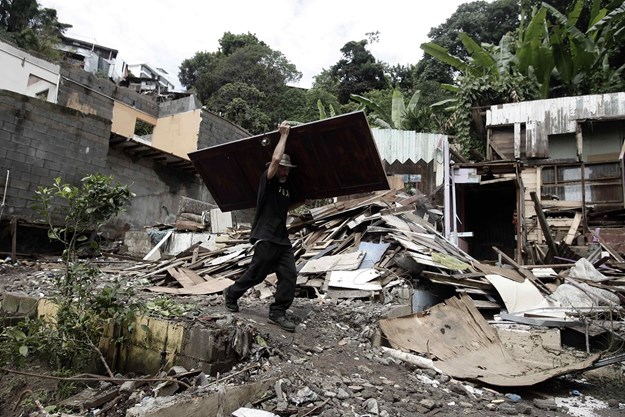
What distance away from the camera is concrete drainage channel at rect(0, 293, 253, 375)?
2764 millimetres

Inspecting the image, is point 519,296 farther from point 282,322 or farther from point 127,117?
point 127,117

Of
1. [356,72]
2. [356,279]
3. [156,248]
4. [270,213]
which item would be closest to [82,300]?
[270,213]

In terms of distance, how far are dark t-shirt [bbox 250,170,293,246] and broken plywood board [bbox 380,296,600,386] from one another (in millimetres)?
1485

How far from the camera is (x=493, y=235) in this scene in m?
13.3

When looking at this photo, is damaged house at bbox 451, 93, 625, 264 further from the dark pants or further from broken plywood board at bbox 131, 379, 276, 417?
broken plywood board at bbox 131, 379, 276, 417

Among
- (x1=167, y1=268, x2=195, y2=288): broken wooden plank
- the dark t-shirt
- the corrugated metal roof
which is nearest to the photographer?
the dark t-shirt

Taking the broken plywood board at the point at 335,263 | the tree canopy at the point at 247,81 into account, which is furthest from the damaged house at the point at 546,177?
the tree canopy at the point at 247,81

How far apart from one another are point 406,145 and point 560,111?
5.20m

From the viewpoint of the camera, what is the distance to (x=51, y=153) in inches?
410

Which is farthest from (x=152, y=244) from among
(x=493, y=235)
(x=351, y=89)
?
(x=351, y=89)

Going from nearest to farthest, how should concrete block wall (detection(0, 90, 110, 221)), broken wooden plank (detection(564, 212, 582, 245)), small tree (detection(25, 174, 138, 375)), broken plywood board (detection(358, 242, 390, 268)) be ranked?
small tree (detection(25, 174, 138, 375)) → broken plywood board (detection(358, 242, 390, 268)) → broken wooden plank (detection(564, 212, 582, 245)) → concrete block wall (detection(0, 90, 110, 221))

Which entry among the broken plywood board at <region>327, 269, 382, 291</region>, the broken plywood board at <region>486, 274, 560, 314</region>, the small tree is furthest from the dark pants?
the broken plywood board at <region>486, 274, 560, 314</region>

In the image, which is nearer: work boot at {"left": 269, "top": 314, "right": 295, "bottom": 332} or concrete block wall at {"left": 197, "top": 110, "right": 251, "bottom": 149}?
work boot at {"left": 269, "top": 314, "right": 295, "bottom": 332}

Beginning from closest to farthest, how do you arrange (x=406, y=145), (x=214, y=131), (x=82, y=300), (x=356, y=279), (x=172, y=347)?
(x=172, y=347) < (x=82, y=300) < (x=356, y=279) < (x=406, y=145) < (x=214, y=131)
